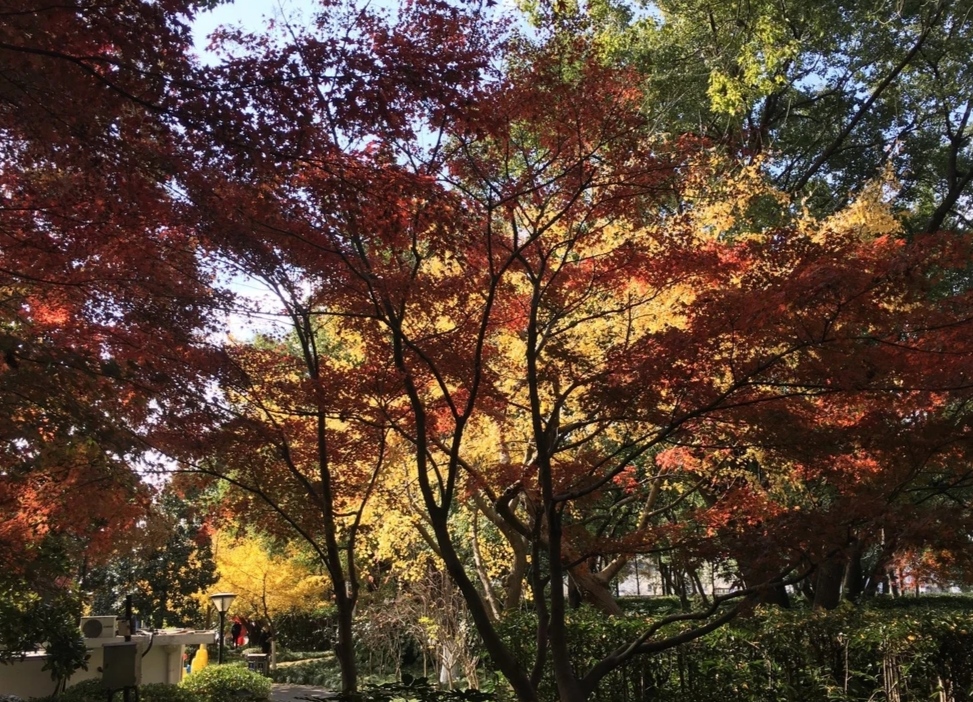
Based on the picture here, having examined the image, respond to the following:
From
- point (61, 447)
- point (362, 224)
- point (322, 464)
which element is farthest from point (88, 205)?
point (322, 464)

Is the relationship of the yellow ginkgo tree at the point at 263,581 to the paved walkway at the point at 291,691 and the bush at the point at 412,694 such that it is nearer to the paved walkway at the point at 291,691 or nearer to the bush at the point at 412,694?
the paved walkway at the point at 291,691

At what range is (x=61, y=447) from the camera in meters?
6.08

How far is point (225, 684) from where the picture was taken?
1280cm

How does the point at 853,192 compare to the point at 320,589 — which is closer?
→ the point at 853,192

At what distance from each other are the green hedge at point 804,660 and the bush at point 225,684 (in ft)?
24.2

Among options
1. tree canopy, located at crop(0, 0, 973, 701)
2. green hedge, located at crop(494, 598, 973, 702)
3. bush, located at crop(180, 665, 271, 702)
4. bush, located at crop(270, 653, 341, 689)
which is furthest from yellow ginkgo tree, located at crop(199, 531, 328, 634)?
green hedge, located at crop(494, 598, 973, 702)

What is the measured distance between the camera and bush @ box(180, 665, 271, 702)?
40.1ft

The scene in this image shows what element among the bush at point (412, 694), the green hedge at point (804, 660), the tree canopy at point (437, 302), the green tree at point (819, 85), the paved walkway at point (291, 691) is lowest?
the paved walkway at point (291, 691)

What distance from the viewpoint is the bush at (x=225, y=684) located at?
481 inches

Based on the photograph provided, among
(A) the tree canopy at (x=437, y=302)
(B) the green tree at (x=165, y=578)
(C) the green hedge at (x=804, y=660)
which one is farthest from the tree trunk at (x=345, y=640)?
(B) the green tree at (x=165, y=578)

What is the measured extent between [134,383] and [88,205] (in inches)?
58.8

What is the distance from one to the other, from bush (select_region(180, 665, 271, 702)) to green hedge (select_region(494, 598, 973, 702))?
7.36 metres

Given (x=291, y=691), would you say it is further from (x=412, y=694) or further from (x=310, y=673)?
(x=412, y=694)

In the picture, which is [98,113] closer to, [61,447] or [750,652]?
[61,447]
